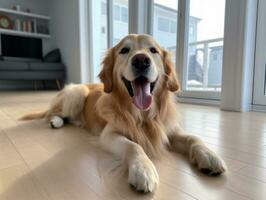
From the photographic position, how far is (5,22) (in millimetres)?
5789

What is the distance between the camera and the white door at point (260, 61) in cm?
234

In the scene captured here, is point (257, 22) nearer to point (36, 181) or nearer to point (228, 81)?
point (228, 81)

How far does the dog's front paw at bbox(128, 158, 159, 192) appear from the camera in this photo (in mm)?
668

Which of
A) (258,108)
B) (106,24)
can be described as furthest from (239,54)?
(106,24)

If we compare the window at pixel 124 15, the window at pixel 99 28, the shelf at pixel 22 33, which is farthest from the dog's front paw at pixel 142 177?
the shelf at pixel 22 33

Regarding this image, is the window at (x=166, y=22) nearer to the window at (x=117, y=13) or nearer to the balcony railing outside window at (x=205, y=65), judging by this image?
the balcony railing outside window at (x=205, y=65)

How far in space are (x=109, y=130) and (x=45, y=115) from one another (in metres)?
1.05

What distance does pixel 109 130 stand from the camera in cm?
112

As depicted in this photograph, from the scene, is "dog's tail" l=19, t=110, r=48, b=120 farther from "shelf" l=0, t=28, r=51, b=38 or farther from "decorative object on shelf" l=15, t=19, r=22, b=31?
"decorative object on shelf" l=15, t=19, r=22, b=31

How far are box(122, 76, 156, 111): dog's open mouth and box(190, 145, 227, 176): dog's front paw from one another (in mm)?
323

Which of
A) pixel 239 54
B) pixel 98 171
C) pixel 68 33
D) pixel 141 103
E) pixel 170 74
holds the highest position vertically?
pixel 68 33

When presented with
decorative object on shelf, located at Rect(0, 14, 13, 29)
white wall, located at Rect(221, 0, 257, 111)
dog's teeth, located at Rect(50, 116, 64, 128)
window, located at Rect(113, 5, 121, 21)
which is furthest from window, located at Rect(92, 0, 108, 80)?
dog's teeth, located at Rect(50, 116, 64, 128)

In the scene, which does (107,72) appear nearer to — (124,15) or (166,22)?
(166,22)

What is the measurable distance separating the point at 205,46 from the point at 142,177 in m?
2.81
